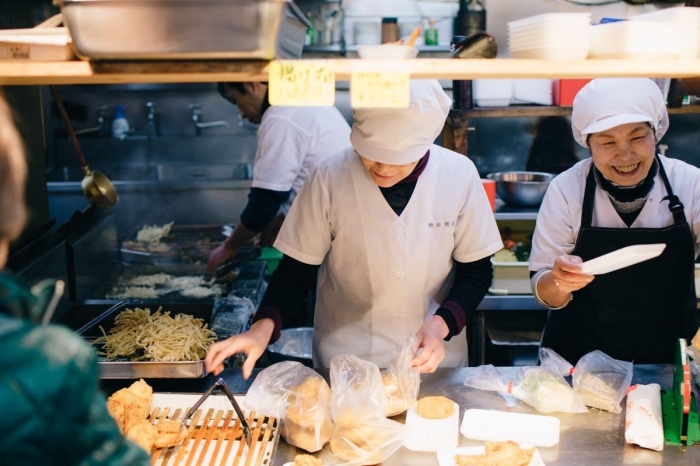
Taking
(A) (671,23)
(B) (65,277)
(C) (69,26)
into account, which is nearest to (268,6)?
(C) (69,26)

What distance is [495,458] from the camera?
5.98ft

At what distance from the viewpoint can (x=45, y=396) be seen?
0.92 meters

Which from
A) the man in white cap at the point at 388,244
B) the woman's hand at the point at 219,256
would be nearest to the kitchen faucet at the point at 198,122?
the woman's hand at the point at 219,256

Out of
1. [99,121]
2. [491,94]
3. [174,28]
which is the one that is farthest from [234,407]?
[99,121]

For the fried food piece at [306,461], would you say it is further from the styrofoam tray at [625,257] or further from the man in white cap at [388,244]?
the styrofoam tray at [625,257]

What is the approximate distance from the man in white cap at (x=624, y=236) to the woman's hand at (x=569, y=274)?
0.54 ft

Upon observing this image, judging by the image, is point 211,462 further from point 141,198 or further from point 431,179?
point 141,198

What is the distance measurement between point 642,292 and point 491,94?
1.92 m

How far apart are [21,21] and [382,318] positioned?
245cm

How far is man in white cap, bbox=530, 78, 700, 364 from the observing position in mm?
2674

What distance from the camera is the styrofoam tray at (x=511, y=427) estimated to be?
1.99 metres

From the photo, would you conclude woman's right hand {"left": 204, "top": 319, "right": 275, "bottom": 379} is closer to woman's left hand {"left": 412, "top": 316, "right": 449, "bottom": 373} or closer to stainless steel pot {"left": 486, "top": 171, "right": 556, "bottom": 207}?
woman's left hand {"left": 412, "top": 316, "right": 449, "bottom": 373}

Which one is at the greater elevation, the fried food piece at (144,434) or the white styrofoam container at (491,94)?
the white styrofoam container at (491,94)

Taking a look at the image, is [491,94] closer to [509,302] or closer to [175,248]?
[509,302]
